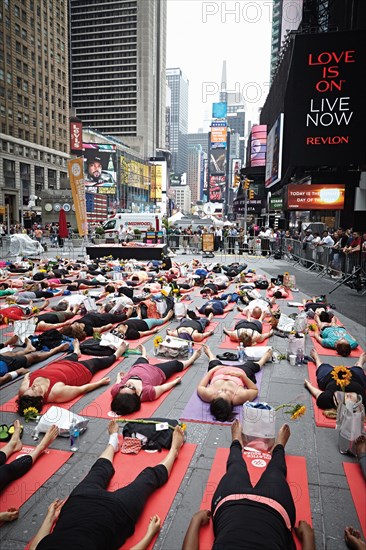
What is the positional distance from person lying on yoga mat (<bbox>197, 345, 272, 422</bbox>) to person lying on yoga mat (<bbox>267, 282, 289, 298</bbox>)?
7.33 m

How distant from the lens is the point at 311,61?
479 inches

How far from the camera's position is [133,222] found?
108 feet

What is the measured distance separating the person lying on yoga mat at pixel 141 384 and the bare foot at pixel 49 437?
874 mm

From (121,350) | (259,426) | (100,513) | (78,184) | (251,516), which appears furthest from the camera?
(78,184)

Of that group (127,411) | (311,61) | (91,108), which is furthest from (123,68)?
(127,411)

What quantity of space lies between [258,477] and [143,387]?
7.38ft

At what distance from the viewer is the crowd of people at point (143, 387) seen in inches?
120

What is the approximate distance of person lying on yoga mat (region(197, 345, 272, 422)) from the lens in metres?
5.45

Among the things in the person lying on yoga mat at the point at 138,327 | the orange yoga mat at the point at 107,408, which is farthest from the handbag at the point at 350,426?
the person lying on yoga mat at the point at 138,327

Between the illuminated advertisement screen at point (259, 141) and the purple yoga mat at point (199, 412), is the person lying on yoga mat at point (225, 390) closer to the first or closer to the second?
the purple yoga mat at point (199, 412)

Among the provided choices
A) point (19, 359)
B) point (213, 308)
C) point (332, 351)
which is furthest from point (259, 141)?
point (19, 359)

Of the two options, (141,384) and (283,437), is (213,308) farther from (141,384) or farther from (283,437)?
(283,437)

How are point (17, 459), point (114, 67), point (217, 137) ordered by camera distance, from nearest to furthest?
point (17, 459)
point (114, 67)
point (217, 137)

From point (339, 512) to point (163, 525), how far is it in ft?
5.21
